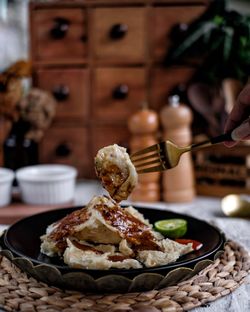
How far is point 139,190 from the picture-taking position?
2072 millimetres

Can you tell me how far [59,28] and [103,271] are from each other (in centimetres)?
141

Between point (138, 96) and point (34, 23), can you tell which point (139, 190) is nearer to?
point (138, 96)

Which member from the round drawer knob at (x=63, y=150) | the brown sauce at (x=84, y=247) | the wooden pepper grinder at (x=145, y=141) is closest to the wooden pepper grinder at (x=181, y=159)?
the wooden pepper grinder at (x=145, y=141)

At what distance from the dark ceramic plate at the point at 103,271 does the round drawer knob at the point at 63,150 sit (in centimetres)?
87

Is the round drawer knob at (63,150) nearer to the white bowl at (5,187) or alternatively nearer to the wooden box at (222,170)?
the white bowl at (5,187)

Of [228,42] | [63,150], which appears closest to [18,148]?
[63,150]

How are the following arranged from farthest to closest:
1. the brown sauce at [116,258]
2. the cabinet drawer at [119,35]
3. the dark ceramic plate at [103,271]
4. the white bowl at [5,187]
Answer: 1. the cabinet drawer at [119,35]
2. the white bowl at [5,187]
3. the brown sauce at [116,258]
4. the dark ceramic plate at [103,271]

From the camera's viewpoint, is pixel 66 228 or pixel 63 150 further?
pixel 63 150

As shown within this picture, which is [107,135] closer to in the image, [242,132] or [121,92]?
[121,92]

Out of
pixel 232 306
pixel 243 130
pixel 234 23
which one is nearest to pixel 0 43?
pixel 234 23

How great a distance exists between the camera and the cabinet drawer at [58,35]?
2.31 meters

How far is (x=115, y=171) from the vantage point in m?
1.35

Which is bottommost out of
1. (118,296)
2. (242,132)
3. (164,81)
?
(118,296)

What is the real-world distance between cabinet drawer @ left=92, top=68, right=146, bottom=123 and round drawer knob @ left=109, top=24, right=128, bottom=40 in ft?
0.43
